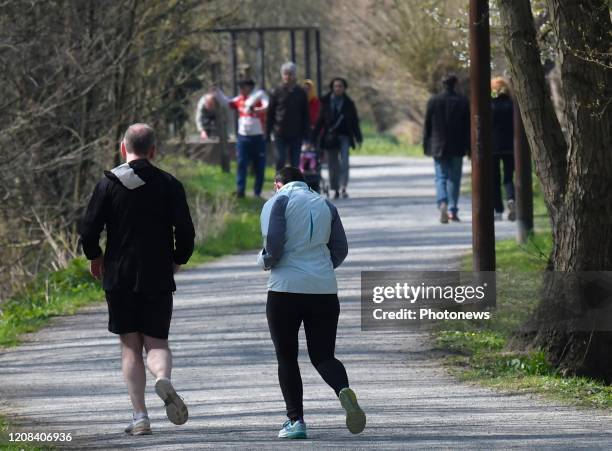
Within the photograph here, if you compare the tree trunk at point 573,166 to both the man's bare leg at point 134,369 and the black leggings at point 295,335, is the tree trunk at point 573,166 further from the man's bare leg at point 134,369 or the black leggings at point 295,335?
the man's bare leg at point 134,369

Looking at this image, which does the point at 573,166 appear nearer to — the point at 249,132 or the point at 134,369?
the point at 134,369

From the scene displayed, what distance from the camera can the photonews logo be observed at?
504 inches

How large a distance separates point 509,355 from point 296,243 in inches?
128

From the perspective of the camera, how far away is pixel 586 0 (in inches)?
397

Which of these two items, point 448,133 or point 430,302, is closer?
point 430,302

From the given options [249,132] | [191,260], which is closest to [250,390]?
[191,260]

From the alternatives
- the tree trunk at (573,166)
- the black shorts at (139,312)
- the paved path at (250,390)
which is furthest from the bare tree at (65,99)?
the black shorts at (139,312)

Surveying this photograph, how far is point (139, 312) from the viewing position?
27.7 ft

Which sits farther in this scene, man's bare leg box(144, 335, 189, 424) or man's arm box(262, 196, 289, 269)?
man's arm box(262, 196, 289, 269)

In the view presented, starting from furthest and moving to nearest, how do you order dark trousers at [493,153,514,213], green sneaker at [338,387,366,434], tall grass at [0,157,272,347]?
dark trousers at [493,153,514,213] → tall grass at [0,157,272,347] → green sneaker at [338,387,366,434]

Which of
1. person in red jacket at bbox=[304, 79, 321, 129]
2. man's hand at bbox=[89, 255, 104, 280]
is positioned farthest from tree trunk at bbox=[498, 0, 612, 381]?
person in red jacket at bbox=[304, 79, 321, 129]

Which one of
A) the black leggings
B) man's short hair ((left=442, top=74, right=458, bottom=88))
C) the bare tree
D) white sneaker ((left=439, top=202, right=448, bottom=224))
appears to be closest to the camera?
the black leggings

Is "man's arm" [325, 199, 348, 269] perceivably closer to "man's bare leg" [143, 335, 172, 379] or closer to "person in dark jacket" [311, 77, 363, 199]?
"man's bare leg" [143, 335, 172, 379]

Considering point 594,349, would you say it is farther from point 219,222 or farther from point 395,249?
point 219,222
